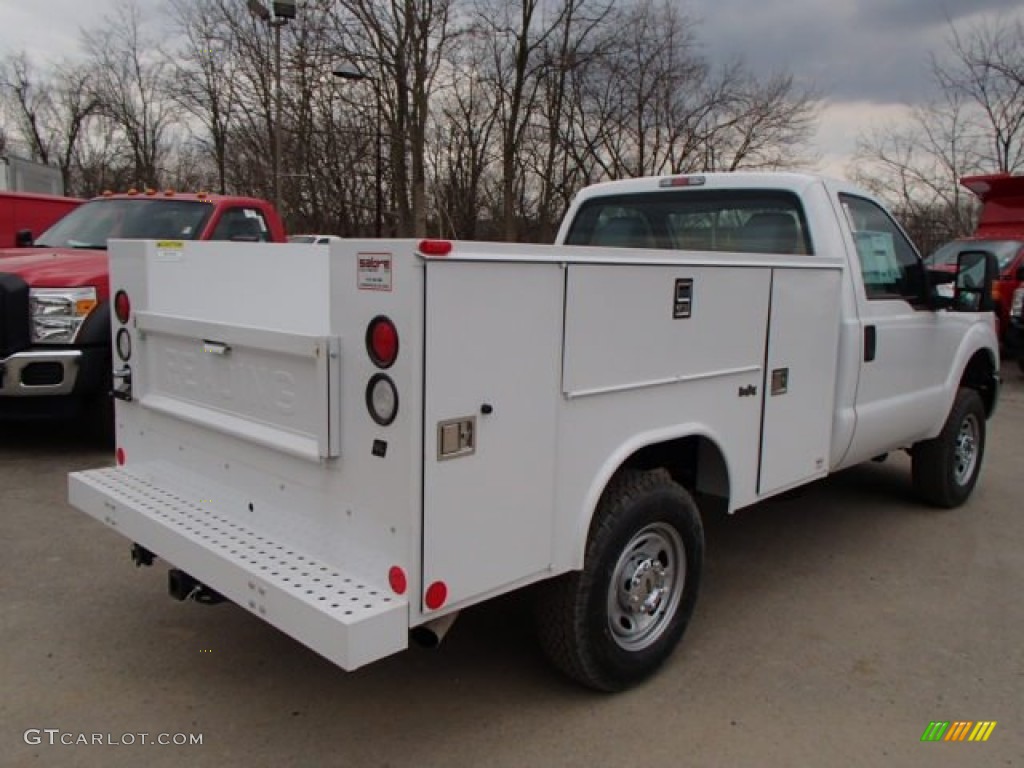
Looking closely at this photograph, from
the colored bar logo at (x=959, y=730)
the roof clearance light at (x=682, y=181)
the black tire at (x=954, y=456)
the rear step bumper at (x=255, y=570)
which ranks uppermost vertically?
the roof clearance light at (x=682, y=181)

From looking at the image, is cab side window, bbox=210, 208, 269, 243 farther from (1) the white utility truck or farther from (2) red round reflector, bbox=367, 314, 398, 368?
(2) red round reflector, bbox=367, 314, 398, 368

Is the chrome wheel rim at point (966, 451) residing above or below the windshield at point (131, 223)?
below

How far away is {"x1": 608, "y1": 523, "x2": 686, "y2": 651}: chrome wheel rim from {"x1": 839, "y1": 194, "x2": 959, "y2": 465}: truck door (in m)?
1.56

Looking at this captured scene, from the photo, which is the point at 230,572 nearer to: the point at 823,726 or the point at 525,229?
the point at 823,726

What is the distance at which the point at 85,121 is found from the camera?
4344 centimetres

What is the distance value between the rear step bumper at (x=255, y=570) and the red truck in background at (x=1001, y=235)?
12.7m

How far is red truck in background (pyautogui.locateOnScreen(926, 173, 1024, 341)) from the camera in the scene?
13328 millimetres

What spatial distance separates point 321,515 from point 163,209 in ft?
19.7

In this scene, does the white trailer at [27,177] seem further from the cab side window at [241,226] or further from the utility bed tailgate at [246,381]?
the utility bed tailgate at [246,381]

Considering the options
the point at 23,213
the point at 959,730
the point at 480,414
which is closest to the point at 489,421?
the point at 480,414

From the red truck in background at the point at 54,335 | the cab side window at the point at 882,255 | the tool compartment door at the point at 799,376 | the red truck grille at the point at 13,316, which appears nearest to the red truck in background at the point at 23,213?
the red truck in background at the point at 54,335

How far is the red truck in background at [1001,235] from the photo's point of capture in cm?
1333

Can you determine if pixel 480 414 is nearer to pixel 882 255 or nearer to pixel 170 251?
pixel 170 251

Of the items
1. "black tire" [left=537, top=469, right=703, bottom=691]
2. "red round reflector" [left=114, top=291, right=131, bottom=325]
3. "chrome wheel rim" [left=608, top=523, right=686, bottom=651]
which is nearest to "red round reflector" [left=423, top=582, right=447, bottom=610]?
"black tire" [left=537, top=469, right=703, bottom=691]
